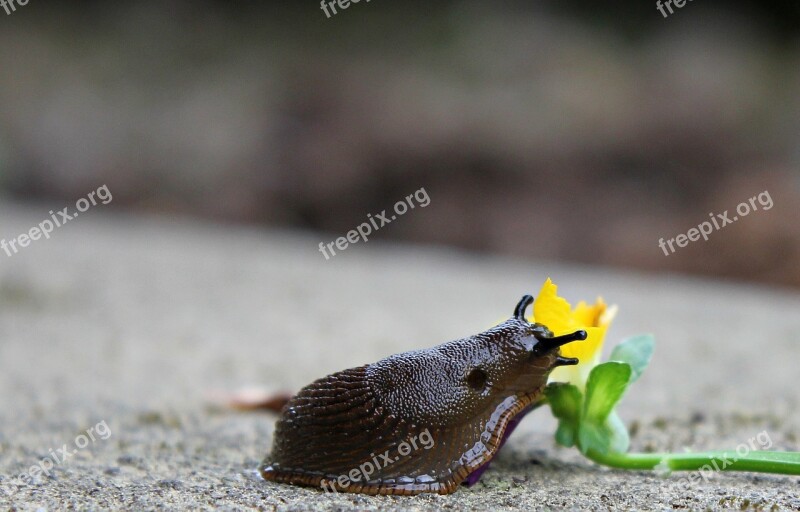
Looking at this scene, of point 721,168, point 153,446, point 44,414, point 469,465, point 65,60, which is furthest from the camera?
point 65,60

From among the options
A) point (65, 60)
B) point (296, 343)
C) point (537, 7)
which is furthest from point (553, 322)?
point (65, 60)

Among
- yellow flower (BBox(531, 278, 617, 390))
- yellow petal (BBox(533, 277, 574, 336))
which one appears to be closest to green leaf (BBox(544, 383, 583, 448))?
yellow flower (BBox(531, 278, 617, 390))

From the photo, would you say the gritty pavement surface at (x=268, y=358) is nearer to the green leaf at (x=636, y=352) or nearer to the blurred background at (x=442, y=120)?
the green leaf at (x=636, y=352)

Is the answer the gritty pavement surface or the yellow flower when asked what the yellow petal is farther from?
the gritty pavement surface

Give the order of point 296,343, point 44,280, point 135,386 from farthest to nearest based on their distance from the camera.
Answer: point 44,280 < point 296,343 < point 135,386

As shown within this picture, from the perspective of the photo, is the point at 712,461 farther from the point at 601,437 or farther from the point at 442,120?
the point at 442,120

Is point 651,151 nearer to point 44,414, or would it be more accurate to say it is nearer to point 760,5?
point 760,5
